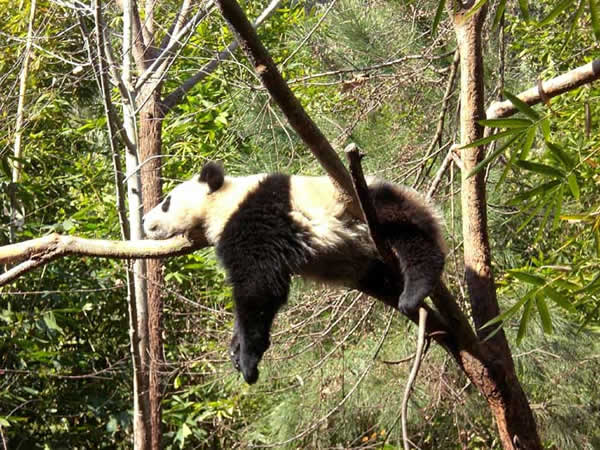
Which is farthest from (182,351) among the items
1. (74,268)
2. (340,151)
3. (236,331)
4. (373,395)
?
(236,331)

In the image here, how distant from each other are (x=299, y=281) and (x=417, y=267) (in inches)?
68.6

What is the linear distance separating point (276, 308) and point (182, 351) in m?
2.46

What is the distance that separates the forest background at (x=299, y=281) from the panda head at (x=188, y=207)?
15.1 inches

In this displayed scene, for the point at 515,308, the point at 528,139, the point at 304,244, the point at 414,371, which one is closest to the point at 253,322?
the point at 304,244

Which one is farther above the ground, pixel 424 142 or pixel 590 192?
pixel 424 142

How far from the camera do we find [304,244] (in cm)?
301

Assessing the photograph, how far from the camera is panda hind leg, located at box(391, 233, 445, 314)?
2621 mm

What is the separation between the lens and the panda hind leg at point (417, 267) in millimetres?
2621

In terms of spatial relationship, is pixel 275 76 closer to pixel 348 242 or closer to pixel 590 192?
pixel 348 242

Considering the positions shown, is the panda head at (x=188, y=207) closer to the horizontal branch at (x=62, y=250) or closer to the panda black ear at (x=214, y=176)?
the panda black ear at (x=214, y=176)

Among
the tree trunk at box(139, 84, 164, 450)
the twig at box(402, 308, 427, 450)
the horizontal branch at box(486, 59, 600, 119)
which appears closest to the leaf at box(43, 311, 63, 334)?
the tree trunk at box(139, 84, 164, 450)

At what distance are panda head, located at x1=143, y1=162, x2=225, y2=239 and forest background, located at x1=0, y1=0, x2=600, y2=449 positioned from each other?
38cm

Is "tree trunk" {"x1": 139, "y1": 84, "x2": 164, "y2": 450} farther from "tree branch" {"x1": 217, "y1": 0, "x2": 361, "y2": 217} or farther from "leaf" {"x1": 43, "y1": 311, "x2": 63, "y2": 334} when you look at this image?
"tree branch" {"x1": 217, "y1": 0, "x2": 361, "y2": 217}

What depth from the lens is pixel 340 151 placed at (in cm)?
445
